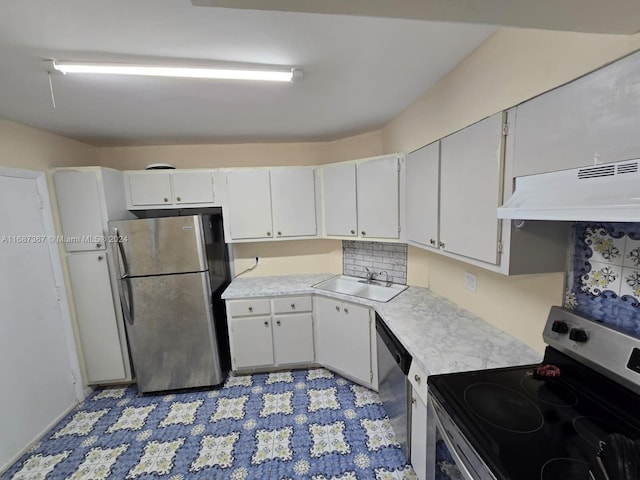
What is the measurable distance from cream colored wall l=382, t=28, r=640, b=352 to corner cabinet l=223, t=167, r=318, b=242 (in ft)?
3.82

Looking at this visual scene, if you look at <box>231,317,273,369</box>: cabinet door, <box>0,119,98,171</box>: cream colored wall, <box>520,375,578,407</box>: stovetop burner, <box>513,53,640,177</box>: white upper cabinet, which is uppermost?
<box>0,119,98,171</box>: cream colored wall

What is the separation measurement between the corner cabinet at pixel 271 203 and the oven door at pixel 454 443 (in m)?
1.94

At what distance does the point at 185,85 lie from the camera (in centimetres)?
163

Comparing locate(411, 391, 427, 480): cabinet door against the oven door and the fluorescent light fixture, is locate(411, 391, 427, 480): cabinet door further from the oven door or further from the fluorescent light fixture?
the fluorescent light fixture

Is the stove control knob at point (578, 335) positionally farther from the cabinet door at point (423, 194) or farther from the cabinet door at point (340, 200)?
the cabinet door at point (340, 200)

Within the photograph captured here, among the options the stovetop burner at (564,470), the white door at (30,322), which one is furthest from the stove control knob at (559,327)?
the white door at (30,322)

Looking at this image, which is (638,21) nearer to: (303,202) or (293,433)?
(303,202)

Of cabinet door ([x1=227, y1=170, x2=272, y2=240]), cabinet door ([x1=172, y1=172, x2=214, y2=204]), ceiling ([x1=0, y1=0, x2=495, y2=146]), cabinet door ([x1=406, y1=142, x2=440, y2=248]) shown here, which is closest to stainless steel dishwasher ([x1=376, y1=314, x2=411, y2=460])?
cabinet door ([x1=406, y1=142, x2=440, y2=248])

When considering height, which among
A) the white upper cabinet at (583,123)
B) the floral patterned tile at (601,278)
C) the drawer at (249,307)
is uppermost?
the white upper cabinet at (583,123)

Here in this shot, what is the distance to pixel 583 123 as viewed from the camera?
80 centimetres

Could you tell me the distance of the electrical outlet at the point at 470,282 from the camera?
5.74 feet

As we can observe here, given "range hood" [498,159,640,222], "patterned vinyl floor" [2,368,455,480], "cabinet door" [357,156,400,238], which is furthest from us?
"cabinet door" [357,156,400,238]

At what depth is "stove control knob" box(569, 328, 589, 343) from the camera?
102 cm

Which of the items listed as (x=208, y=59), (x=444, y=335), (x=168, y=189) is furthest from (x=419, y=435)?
(x=168, y=189)
